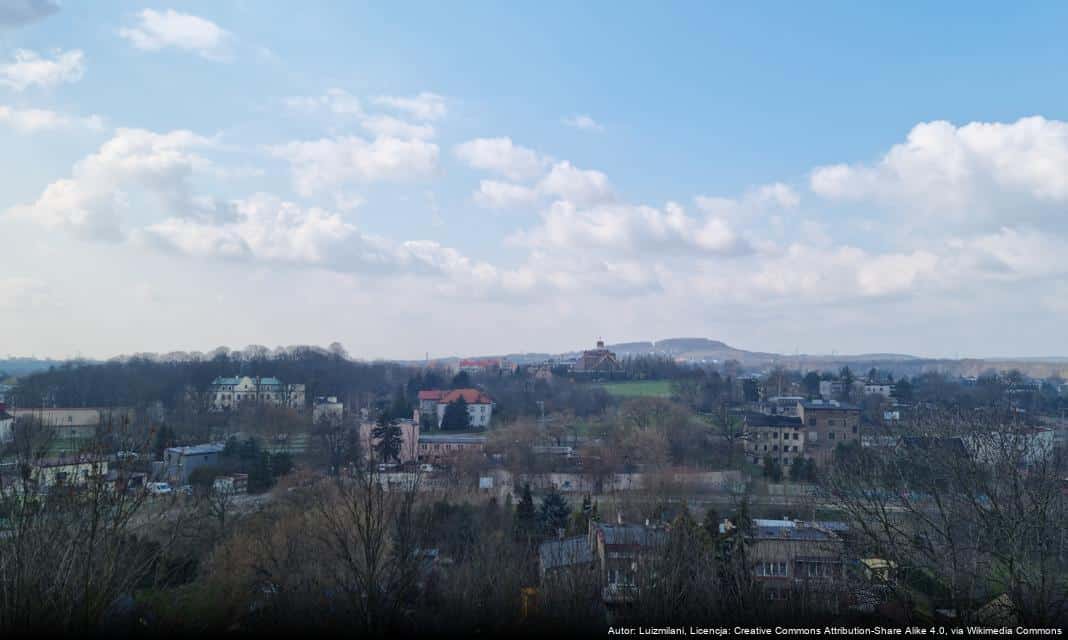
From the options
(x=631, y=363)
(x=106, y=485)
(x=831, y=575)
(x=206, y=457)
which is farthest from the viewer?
(x=631, y=363)

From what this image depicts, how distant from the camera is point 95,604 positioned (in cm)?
310

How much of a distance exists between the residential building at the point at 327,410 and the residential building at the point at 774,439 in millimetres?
11089

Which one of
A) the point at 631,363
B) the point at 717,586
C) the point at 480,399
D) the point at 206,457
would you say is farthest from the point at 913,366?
the point at 717,586

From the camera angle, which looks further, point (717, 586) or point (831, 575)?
point (831, 575)

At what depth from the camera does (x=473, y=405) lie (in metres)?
24.4

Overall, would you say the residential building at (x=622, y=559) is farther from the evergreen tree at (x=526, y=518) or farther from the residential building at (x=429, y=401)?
the residential building at (x=429, y=401)

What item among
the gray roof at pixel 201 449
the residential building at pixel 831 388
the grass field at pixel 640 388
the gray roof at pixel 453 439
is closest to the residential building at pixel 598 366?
the grass field at pixel 640 388

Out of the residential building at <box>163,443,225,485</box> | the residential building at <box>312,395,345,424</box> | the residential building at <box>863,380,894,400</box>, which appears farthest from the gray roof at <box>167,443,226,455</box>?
the residential building at <box>863,380,894,400</box>

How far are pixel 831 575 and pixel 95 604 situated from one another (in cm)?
380

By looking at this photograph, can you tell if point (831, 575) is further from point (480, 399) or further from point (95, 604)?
point (480, 399)

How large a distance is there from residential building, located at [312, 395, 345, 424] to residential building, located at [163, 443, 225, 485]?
4072 mm

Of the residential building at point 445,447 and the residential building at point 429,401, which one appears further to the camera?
the residential building at point 429,401

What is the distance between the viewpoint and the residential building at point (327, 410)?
64.8ft

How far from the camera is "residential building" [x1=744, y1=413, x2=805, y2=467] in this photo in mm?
17578
